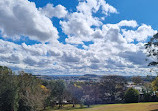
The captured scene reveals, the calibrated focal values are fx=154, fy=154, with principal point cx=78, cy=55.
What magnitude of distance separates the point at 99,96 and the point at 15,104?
3276 cm

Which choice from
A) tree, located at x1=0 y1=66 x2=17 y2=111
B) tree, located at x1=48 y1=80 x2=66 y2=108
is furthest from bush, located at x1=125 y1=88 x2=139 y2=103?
tree, located at x1=0 y1=66 x2=17 y2=111

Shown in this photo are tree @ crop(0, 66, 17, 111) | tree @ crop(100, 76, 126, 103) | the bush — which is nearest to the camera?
tree @ crop(0, 66, 17, 111)

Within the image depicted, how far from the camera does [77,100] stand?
160 feet

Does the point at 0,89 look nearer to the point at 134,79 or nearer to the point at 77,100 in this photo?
the point at 77,100

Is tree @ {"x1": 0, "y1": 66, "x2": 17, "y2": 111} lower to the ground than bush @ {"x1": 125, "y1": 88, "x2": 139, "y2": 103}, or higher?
higher

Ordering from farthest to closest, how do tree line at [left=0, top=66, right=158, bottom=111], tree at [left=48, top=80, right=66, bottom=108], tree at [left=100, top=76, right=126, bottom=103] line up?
tree at [left=100, top=76, right=126, bottom=103] < tree at [left=48, top=80, right=66, bottom=108] < tree line at [left=0, top=66, right=158, bottom=111]

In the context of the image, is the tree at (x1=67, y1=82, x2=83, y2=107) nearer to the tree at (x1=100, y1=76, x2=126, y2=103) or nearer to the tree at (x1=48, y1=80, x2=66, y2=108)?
the tree at (x1=48, y1=80, x2=66, y2=108)

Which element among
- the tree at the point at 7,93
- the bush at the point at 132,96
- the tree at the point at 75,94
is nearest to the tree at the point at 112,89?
the bush at the point at 132,96

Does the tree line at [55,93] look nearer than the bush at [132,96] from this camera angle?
Yes

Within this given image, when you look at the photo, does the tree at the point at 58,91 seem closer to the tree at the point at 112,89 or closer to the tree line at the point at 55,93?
the tree line at the point at 55,93

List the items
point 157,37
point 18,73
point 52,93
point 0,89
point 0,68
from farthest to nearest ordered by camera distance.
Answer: point 52,93 → point 18,73 → point 0,68 → point 0,89 → point 157,37

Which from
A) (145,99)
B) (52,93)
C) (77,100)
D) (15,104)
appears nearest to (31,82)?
(15,104)

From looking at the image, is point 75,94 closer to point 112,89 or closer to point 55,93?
point 55,93

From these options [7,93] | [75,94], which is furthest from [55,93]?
[7,93]
